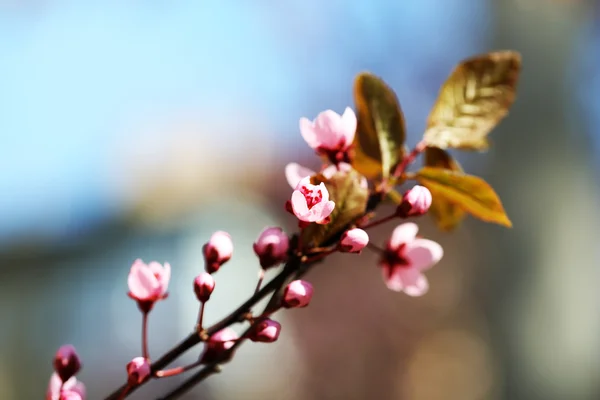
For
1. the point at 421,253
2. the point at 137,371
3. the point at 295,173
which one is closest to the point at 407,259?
the point at 421,253

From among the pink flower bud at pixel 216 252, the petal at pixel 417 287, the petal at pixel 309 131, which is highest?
the petal at pixel 309 131

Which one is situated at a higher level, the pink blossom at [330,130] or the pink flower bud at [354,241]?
the pink blossom at [330,130]

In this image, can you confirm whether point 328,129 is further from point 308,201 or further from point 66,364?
point 66,364

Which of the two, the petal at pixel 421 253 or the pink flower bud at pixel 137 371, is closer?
the pink flower bud at pixel 137 371

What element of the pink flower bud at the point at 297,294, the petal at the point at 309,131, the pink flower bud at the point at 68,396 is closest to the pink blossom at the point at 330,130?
the petal at the point at 309,131

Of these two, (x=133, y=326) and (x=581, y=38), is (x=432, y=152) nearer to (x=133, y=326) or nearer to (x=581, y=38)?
(x=581, y=38)

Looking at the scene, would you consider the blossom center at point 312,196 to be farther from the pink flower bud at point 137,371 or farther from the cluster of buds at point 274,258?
the pink flower bud at point 137,371

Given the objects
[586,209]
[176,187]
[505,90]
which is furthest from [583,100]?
[176,187]

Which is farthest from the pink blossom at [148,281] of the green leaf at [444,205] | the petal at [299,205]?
the green leaf at [444,205]

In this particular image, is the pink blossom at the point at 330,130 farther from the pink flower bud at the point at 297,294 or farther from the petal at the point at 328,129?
the pink flower bud at the point at 297,294
